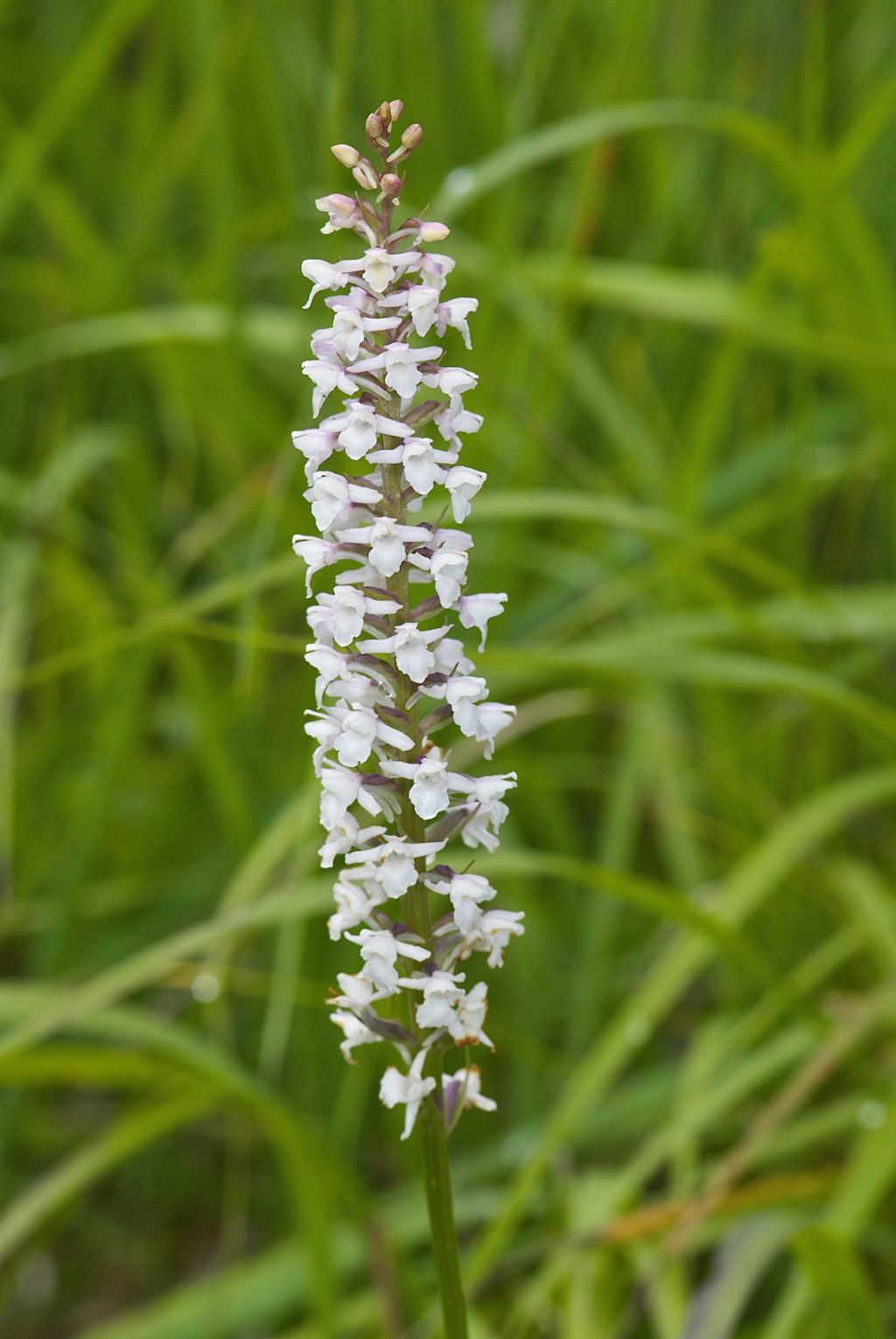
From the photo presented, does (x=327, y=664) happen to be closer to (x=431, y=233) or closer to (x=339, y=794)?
(x=339, y=794)

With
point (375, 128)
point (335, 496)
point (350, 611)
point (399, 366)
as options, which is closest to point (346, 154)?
point (375, 128)

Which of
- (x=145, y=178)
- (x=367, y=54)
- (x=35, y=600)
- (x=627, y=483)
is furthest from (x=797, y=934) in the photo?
(x=145, y=178)

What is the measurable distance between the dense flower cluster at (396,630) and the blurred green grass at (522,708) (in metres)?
0.81

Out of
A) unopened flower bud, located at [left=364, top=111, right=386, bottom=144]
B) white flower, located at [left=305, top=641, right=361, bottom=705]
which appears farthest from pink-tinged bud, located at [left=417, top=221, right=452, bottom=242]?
white flower, located at [left=305, top=641, right=361, bottom=705]

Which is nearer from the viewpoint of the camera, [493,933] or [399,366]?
[399,366]

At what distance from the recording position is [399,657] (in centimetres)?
152

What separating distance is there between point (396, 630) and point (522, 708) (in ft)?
7.47

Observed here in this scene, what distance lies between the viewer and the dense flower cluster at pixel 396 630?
1.53 metres

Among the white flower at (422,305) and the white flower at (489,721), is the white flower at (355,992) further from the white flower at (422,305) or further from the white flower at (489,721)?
the white flower at (422,305)

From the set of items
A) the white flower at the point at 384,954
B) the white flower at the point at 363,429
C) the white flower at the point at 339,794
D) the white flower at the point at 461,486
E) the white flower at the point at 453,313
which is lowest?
the white flower at the point at 384,954

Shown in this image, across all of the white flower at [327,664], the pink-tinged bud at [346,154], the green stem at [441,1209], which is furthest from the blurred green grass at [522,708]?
the pink-tinged bud at [346,154]

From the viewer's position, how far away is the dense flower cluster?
5.03 feet

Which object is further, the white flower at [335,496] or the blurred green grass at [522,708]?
the blurred green grass at [522,708]

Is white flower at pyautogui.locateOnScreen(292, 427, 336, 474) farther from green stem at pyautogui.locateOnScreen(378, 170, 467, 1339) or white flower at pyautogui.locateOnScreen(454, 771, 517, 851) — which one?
white flower at pyautogui.locateOnScreen(454, 771, 517, 851)
